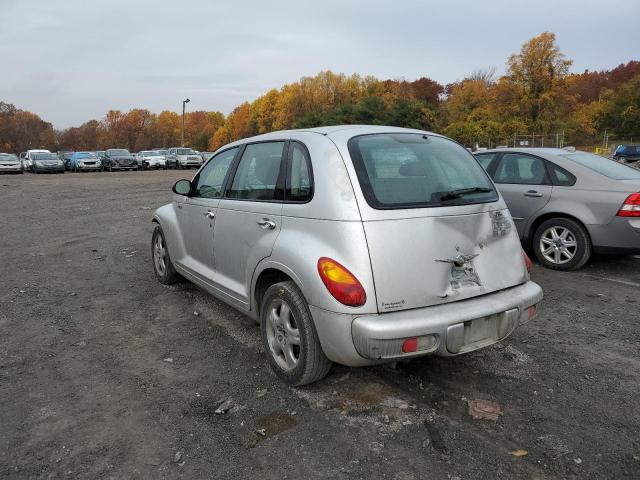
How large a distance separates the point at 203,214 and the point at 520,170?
182 inches

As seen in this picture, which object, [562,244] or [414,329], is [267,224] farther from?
[562,244]

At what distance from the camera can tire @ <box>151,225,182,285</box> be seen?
553cm

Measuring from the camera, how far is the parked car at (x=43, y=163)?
115 feet

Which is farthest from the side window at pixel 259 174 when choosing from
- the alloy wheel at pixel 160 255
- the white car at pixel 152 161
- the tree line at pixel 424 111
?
the tree line at pixel 424 111

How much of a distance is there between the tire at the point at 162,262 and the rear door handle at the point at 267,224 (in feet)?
7.28

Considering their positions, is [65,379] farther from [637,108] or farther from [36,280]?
[637,108]

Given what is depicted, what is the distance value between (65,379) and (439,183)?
293cm

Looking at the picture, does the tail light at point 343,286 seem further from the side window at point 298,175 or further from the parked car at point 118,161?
the parked car at point 118,161

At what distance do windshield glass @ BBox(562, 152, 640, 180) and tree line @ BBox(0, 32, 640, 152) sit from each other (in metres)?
45.8

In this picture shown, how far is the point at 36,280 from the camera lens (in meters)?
6.12

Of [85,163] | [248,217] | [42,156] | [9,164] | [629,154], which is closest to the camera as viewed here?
[248,217]

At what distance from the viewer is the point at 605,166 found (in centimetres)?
652

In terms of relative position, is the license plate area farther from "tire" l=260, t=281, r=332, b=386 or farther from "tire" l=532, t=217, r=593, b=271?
"tire" l=532, t=217, r=593, b=271

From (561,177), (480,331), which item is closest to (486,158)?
(561,177)
